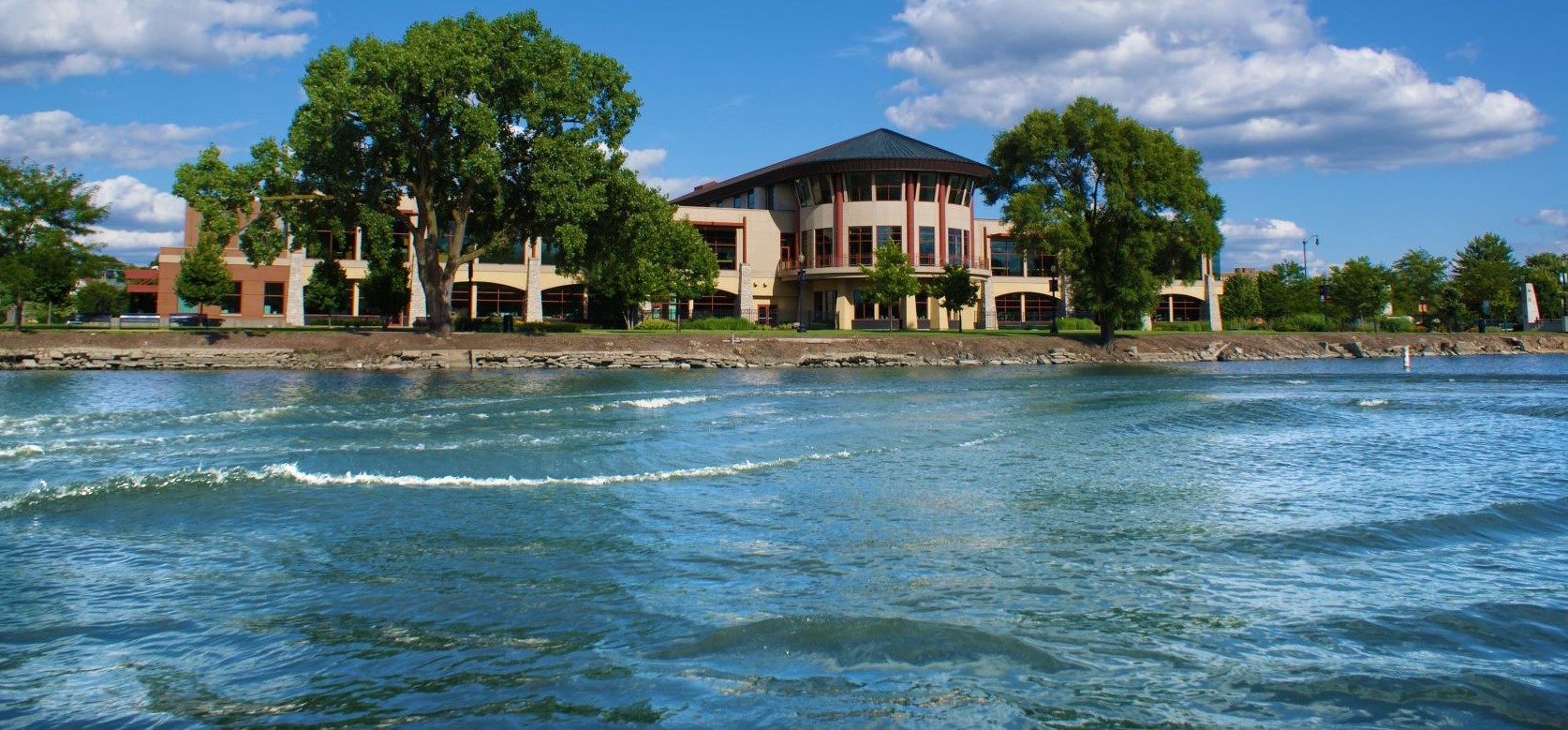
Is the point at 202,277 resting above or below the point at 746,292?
above

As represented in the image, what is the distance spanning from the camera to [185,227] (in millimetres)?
69875

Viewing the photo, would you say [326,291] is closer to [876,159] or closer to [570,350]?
[570,350]

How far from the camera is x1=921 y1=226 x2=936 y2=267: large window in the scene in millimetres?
66500

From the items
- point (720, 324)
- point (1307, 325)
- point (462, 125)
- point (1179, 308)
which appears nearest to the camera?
point (462, 125)

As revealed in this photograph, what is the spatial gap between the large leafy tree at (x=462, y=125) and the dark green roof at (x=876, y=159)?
25.3 meters

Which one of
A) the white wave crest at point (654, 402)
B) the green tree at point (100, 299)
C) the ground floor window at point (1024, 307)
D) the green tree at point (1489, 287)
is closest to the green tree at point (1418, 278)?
the green tree at point (1489, 287)

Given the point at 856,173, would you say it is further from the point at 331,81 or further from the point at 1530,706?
the point at 1530,706

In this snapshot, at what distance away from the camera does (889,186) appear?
218ft

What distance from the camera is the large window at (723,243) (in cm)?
7044

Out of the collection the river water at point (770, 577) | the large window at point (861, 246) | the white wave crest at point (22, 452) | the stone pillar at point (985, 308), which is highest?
the large window at point (861, 246)

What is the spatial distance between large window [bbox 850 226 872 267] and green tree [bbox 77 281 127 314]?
58.0 meters

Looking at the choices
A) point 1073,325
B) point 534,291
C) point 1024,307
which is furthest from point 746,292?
point 1024,307

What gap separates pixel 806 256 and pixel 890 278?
1161 cm

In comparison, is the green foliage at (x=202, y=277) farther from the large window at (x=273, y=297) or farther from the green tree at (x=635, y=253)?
the green tree at (x=635, y=253)
